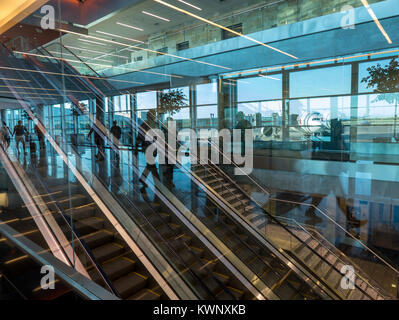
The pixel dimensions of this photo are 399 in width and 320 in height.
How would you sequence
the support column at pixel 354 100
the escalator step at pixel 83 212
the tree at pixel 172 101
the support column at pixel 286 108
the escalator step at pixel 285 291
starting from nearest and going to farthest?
the escalator step at pixel 83 212
the escalator step at pixel 285 291
the support column at pixel 354 100
the support column at pixel 286 108
the tree at pixel 172 101

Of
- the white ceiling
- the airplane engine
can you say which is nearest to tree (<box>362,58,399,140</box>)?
the airplane engine

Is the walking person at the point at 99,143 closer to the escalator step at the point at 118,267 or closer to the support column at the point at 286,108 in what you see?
the escalator step at the point at 118,267

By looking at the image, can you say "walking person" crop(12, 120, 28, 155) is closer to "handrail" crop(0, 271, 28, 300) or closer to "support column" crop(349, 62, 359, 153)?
"handrail" crop(0, 271, 28, 300)

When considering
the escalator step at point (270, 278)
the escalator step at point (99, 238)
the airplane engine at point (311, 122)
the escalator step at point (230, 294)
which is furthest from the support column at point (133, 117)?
the airplane engine at point (311, 122)

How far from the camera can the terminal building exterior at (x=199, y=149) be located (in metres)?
2.95

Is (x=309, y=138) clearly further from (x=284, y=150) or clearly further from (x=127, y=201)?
(x=127, y=201)

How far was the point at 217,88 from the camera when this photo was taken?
688 centimetres

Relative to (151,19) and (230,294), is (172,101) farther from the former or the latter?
(230,294)

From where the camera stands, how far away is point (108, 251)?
10.5 ft

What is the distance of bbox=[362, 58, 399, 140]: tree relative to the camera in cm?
460

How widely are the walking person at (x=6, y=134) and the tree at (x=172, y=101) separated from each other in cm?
342

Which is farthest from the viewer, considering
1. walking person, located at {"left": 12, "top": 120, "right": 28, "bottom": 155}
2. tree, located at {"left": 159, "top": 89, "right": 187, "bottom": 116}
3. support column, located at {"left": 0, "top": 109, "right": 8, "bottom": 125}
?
tree, located at {"left": 159, "top": 89, "right": 187, "bottom": 116}

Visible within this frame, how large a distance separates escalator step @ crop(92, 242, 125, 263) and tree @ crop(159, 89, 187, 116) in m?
3.88

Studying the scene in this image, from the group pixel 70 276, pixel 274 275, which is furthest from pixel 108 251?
pixel 274 275
